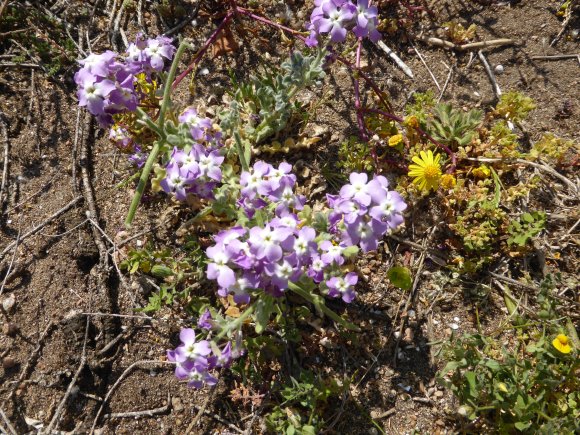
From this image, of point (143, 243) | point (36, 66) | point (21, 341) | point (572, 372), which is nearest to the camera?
point (572, 372)

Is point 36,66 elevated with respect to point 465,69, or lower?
lower

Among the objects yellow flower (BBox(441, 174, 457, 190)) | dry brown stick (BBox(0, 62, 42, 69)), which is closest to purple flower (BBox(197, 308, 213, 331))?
yellow flower (BBox(441, 174, 457, 190))

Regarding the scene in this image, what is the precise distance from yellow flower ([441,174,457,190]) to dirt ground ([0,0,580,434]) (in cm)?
37

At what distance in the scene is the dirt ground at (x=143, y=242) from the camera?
415cm

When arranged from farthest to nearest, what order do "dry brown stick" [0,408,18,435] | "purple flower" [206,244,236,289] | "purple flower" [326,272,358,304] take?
"dry brown stick" [0,408,18,435], "purple flower" [326,272,358,304], "purple flower" [206,244,236,289]

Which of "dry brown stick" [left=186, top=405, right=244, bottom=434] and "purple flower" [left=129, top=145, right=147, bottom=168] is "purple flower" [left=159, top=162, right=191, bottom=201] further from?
"dry brown stick" [left=186, top=405, right=244, bottom=434]

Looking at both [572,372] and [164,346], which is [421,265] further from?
[164,346]

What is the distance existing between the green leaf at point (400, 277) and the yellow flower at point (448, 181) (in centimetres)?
84

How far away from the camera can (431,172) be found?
423cm

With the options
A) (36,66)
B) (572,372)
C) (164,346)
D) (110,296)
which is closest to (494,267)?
(572,372)

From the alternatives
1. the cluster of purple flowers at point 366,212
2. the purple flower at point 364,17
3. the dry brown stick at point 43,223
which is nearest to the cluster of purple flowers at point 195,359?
the cluster of purple flowers at point 366,212

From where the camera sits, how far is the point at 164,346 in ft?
14.2

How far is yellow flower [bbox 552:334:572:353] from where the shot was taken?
3.61 meters

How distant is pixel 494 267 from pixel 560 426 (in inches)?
53.4
